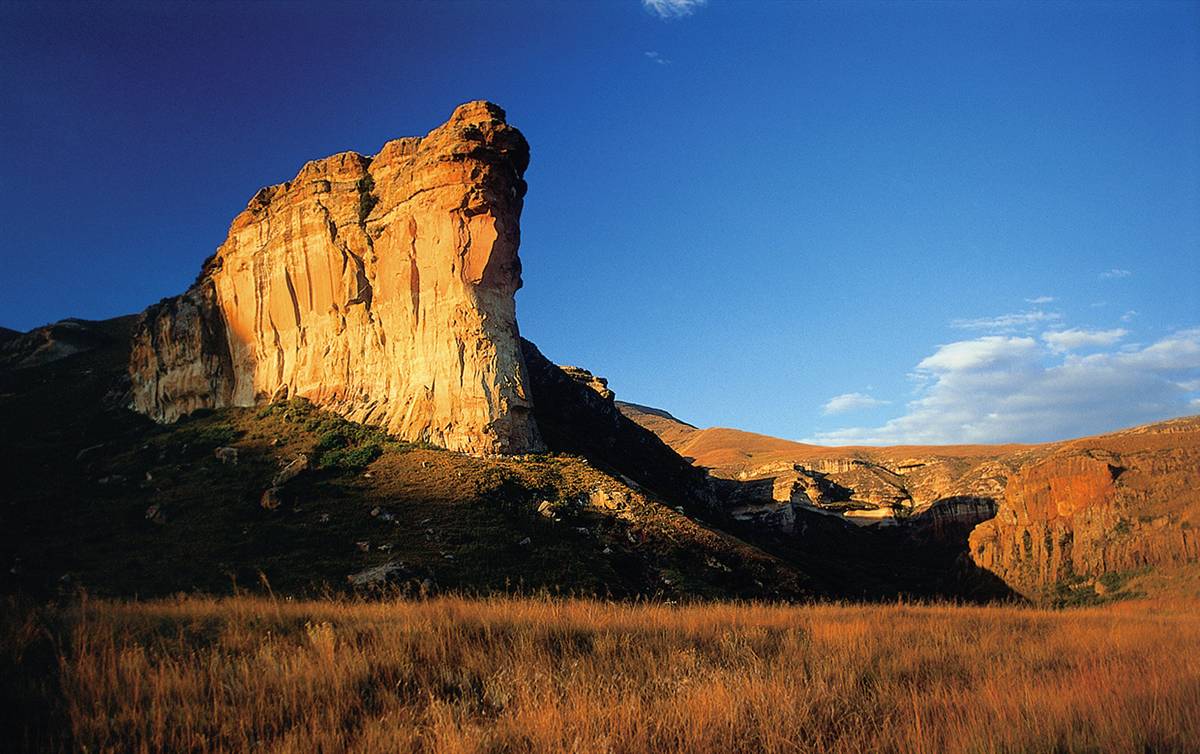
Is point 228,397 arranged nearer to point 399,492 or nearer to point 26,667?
point 399,492

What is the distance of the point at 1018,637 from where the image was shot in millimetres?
8273

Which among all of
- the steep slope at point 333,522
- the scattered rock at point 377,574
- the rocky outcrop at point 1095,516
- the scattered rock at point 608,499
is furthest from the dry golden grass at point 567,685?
the rocky outcrop at point 1095,516

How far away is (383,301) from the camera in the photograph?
123ft

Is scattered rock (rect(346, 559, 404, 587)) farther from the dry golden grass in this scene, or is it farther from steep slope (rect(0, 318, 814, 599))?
the dry golden grass

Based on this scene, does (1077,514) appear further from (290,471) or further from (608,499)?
Answer: (290,471)

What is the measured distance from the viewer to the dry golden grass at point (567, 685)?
154 inches

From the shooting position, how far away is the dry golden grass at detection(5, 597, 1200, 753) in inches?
154

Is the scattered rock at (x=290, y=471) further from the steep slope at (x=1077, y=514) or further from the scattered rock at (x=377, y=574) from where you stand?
the steep slope at (x=1077, y=514)

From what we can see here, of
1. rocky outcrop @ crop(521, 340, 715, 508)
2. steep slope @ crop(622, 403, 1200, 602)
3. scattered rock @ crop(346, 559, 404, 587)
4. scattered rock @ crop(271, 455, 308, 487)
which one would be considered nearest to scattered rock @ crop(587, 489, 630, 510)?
scattered rock @ crop(346, 559, 404, 587)

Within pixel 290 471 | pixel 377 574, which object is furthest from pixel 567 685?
pixel 290 471

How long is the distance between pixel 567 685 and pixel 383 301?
116ft

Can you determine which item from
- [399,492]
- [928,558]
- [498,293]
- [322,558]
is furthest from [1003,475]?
[322,558]

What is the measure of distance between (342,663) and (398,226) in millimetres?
35210

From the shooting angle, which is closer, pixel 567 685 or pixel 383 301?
pixel 567 685
